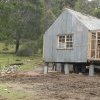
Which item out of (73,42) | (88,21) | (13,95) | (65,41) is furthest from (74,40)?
(13,95)

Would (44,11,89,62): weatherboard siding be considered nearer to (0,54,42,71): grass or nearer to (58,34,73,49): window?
(58,34,73,49): window

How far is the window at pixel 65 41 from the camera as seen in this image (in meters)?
35.2

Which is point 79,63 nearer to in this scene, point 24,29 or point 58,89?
point 58,89

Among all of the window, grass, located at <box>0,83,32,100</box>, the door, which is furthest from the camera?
the window

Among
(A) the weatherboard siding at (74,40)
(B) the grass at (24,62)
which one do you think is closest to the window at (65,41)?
(A) the weatherboard siding at (74,40)

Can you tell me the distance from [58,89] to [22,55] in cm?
3770

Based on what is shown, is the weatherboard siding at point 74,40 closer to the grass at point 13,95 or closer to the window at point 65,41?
the window at point 65,41

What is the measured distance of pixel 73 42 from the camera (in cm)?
3484

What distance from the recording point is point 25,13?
67.6 m

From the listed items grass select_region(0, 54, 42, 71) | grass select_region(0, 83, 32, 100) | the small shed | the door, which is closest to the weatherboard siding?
the small shed

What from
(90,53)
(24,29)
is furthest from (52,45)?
(24,29)

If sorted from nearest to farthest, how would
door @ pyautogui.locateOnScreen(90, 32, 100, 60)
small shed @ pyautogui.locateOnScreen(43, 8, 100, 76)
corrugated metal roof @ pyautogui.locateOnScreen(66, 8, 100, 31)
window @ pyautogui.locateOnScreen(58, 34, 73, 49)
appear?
door @ pyautogui.locateOnScreen(90, 32, 100, 60) < small shed @ pyautogui.locateOnScreen(43, 8, 100, 76) < corrugated metal roof @ pyautogui.locateOnScreen(66, 8, 100, 31) < window @ pyautogui.locateOnScreen(58, 34, 73, 49)

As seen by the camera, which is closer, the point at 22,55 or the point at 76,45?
the point at 76,45

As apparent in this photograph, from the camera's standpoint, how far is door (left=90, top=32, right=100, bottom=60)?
108ft
